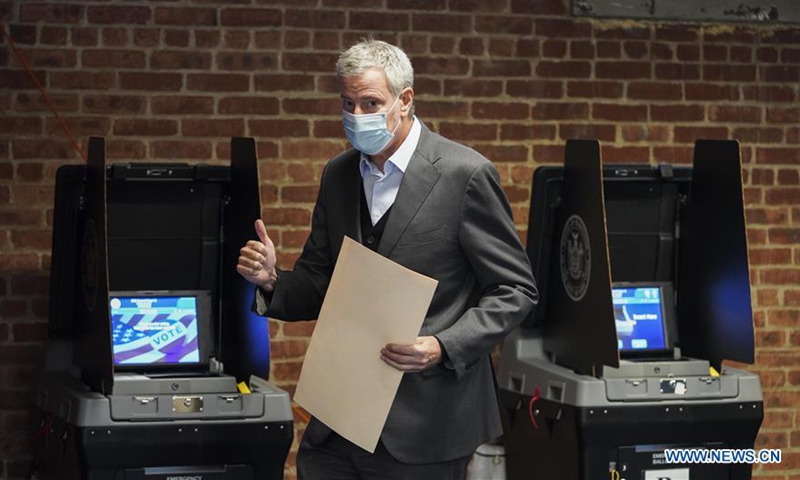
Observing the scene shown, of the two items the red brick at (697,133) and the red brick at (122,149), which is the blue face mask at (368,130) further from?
the red brick at (697,133)

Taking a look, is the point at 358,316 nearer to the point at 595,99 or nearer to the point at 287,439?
the point at 287,439

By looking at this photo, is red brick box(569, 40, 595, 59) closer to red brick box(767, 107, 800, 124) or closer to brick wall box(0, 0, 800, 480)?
brick wall box(0, 0, 800, 480)

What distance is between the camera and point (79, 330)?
4.68 metres

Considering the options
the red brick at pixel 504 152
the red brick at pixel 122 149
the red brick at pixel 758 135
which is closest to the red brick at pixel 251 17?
the red brick at pixel 122 149

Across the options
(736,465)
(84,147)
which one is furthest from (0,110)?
(736,465)

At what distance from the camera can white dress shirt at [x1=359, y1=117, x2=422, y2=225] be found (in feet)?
11.1

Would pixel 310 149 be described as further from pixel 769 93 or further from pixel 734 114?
pixel 769 93

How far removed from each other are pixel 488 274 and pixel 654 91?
2732 mm

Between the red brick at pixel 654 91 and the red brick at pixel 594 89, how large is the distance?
2.1 inches

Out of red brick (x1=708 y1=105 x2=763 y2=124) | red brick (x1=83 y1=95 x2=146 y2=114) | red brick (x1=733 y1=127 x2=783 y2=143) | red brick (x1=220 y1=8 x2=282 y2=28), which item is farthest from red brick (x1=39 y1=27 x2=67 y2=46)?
red brick (x1=733 y1=127 x2=783 y2=143)

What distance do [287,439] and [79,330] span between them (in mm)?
828

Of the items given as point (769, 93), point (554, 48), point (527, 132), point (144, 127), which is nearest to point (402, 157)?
point (144, 127)

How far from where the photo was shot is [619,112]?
5.75 m

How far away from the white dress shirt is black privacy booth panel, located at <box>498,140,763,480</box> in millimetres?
1442
